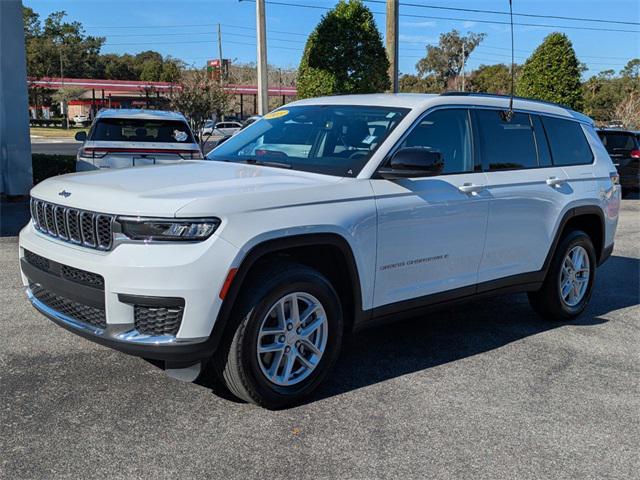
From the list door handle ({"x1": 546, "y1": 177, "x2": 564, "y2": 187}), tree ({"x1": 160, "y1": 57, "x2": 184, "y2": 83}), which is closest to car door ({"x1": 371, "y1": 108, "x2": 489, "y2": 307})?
door handle ({"x1": 546, "y1": 177, "x2": 564, "y2": 187})

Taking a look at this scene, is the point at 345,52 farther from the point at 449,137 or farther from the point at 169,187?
the point at 169,187

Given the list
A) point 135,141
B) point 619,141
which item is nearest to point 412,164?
point 135,141

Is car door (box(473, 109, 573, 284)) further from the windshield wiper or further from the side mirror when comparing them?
the windshield wiper

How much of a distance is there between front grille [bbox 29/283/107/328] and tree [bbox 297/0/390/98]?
42.4 ft

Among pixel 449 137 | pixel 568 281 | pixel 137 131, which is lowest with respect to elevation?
pixel 568 281

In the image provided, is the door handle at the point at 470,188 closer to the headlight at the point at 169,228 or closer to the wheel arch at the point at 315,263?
the wheel arch at the point at 315,263

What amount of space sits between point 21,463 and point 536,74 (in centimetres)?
2173

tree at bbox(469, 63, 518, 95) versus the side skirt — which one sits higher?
tree at bbox(469, 63, 518, 95)

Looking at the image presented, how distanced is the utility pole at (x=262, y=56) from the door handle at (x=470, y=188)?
16.6 meters

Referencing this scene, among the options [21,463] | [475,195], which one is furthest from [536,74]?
[21,463]

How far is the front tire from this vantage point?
377 centimetres

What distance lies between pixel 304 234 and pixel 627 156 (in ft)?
52.0

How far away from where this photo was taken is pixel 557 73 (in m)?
21.6

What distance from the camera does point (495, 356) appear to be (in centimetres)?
513
